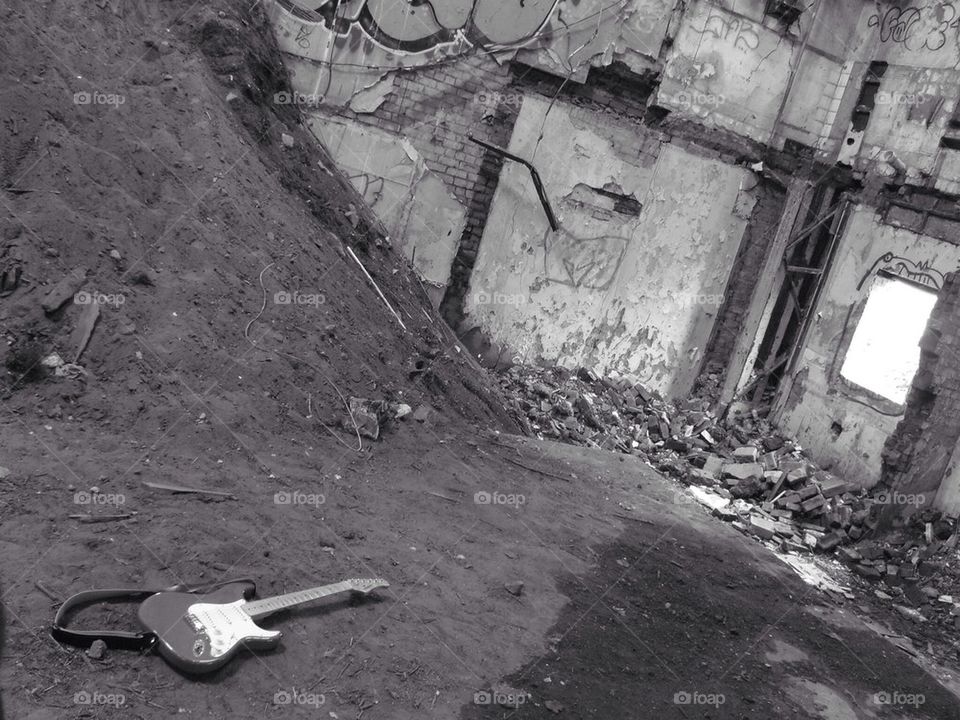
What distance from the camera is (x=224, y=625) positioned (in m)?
3.42

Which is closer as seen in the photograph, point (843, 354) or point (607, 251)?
point (607, 251)

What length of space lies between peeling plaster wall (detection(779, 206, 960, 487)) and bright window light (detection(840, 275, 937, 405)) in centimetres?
12

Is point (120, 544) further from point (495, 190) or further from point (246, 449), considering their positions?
point (495, 190)

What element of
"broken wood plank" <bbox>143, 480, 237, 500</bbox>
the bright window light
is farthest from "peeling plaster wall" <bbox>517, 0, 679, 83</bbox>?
"broken wood plank" <bbox>143, 480, 237, 500</bbox>

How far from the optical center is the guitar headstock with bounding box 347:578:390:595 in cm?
408
